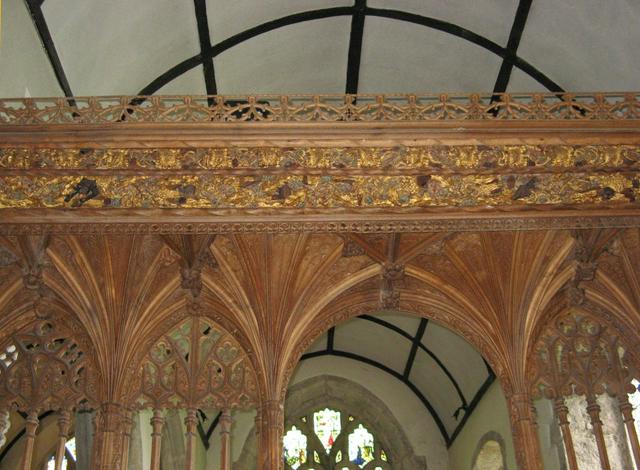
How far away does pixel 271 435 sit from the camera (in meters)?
7.72

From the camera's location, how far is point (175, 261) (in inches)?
333

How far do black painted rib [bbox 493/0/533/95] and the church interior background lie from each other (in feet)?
0.09

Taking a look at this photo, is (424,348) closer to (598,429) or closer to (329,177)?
(598,429)

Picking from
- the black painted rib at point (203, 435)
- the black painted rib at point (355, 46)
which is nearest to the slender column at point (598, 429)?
Result: the black painted rib at point (355, 46)

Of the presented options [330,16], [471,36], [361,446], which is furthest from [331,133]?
[361,446]

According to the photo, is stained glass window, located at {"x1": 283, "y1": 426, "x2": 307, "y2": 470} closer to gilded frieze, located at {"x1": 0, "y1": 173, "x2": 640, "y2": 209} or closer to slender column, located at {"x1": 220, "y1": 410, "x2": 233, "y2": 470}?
slender column, located at {"x1": 220, "y1": 410, "x2": 233, "y2": 470}

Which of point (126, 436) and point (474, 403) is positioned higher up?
point (474, 403)

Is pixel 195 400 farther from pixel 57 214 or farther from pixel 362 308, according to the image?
pixel 57 214

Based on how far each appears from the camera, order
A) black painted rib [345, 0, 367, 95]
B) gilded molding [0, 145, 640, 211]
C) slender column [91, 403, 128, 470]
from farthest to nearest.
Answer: black painted rib [345, 0, 367, 95], slender column [91, 403, 128, 470], gilded molding [0, 145, 640, 211]

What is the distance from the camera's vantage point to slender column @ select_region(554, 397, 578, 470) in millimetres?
7823

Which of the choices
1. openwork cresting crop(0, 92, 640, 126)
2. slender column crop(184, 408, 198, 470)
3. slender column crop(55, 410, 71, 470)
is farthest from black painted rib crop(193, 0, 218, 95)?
slender column crop(55, 410, 71, 470)

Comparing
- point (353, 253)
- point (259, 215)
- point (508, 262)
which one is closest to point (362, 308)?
point (353, 253)

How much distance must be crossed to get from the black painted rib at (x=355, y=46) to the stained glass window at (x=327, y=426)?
5.36 metres

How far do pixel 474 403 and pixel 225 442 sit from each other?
15.0 feet
